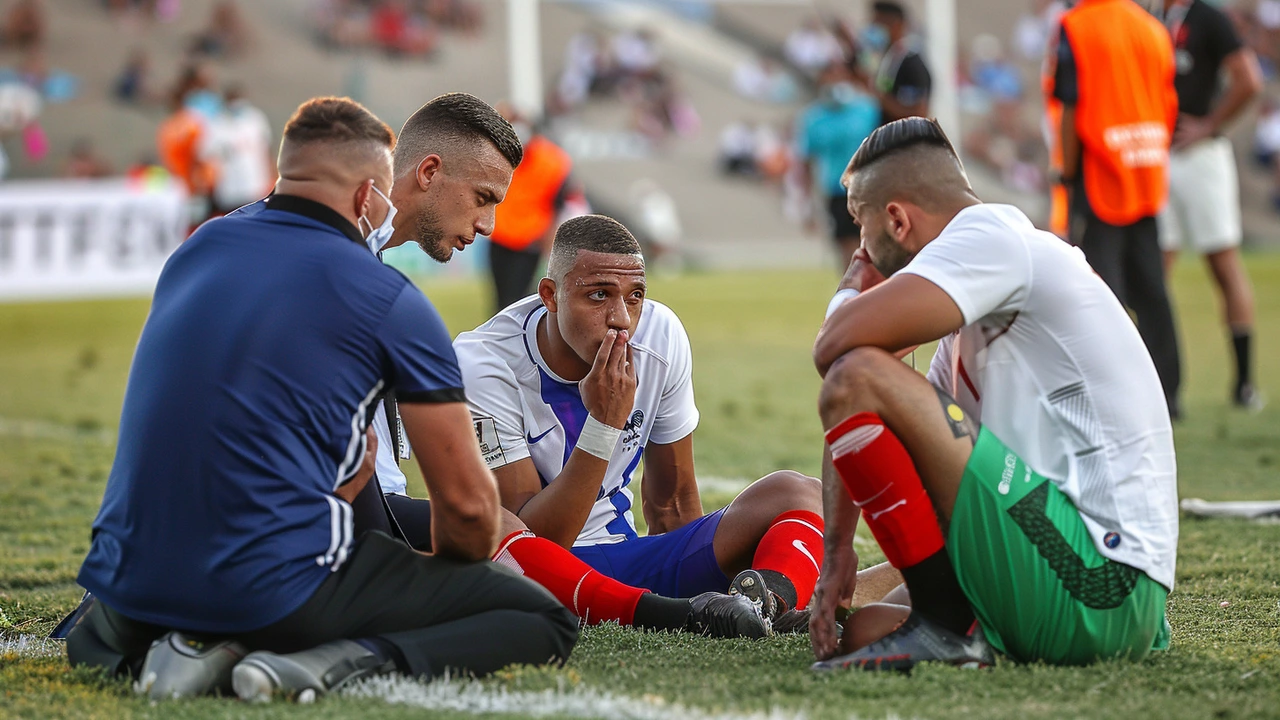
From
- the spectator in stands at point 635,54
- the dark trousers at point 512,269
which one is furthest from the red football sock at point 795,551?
the spectator in stands at point 635,54

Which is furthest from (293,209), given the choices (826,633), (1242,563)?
(1242,563)

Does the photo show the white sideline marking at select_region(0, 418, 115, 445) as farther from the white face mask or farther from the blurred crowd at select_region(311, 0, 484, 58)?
the blurred crowd at select_region(311, 0, 484, 58)

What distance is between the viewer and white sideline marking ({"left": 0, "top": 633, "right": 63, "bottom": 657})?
10.5ft

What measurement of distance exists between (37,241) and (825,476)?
1669 cm

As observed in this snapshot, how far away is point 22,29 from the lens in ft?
84.6

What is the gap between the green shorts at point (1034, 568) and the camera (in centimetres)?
263

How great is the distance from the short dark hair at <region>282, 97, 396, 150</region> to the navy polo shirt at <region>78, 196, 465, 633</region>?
0.61 feet

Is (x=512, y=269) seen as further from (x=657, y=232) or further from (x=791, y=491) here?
(x=657, y=232)

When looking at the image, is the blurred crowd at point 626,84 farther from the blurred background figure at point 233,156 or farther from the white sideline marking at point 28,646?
the white sideline marking at point 28,646

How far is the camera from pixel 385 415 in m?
3.67

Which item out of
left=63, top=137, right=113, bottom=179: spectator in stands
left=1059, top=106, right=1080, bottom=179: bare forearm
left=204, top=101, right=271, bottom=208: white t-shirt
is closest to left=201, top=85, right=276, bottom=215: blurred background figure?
left=204, top=101, right=271, bottom=208: white t-shirt

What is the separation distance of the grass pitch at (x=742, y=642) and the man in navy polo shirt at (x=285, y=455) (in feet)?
0.38

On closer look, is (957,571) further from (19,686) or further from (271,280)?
(19,686)

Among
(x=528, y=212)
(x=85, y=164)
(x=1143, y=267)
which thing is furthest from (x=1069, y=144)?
(x=85, y=164)
